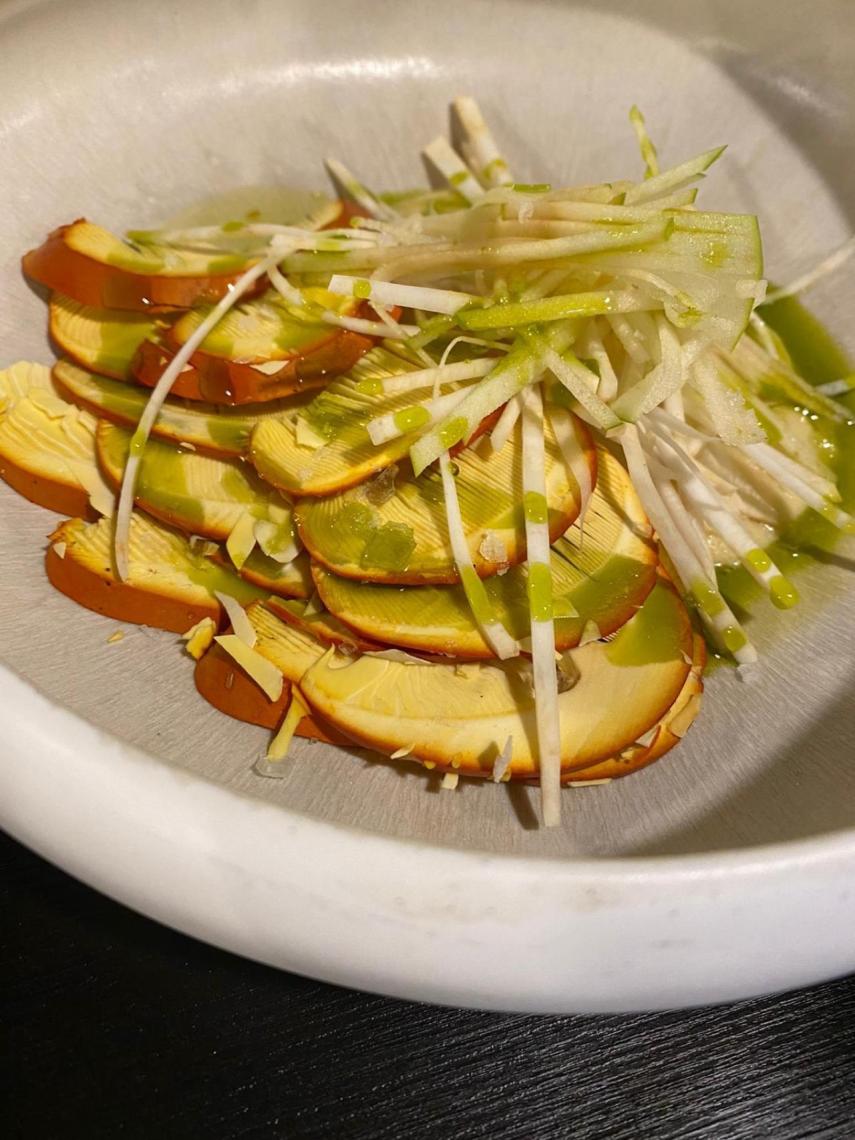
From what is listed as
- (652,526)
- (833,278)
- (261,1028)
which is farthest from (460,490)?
(833,278)

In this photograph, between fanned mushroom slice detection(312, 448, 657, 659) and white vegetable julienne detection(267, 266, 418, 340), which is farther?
white vegetable julienne detection(267, 266, 418, 340)

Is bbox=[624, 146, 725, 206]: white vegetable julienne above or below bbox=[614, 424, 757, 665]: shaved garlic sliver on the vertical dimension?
above

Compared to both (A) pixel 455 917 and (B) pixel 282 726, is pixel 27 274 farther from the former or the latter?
(A) pixel 455 917

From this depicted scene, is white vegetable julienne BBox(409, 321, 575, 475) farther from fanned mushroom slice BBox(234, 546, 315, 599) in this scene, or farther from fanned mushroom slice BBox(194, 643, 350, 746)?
fanned mushroom slice BBox(194, 643, 350, 746)

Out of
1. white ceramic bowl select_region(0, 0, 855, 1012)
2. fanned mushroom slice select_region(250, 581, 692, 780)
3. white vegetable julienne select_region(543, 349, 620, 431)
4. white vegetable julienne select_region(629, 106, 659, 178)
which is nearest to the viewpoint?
white ceramic bowl select_region(0, 0, 855, 1012)

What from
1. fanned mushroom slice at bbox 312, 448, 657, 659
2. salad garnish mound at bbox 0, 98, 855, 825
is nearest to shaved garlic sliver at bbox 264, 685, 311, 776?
salad garnish mound at bbox 0, 98, 855, 825

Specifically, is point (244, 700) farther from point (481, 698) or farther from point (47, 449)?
point (47, 449)
